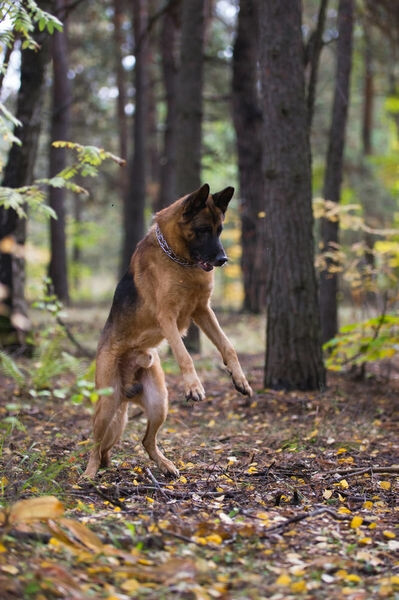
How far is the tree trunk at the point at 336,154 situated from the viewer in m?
11.4

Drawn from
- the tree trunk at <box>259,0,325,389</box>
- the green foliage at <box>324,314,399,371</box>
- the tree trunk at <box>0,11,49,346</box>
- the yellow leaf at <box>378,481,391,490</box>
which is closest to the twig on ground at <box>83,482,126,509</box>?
the yellow leaf at <box>378,481,391,490</box>

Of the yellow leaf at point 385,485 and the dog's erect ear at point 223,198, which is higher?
the dog's erect ear at point 223,198

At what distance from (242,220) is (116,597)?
16.8 metres

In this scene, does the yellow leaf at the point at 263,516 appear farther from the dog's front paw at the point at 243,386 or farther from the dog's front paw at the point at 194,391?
the dog's front paw at the point at 243,386

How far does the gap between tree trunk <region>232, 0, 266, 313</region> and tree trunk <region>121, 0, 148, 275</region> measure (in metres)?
2.71

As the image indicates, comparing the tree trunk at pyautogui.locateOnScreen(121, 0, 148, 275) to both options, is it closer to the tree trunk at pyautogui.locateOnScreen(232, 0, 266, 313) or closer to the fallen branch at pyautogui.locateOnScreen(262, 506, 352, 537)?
the tree trunk at pyautogui.locateOnScreen(232, 0, 266, 313)

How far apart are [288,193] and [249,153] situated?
10.7 m

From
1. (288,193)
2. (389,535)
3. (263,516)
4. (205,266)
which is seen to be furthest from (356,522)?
(288,193)

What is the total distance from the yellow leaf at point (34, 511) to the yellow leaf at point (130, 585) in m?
0.61

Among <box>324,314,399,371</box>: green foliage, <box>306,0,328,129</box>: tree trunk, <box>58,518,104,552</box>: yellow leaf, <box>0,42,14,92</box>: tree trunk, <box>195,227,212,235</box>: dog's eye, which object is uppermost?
<box>306,0,328,129</box>: tree trunk

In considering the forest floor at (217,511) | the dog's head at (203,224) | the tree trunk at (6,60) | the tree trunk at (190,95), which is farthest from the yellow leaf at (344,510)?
the tree trunk at (190,95)

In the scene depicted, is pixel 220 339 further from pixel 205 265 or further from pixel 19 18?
pixel 19 18

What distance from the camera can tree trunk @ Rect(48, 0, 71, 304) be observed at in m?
19.1

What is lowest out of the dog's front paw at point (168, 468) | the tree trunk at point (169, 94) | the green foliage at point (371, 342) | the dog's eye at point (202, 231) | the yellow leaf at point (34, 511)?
the dog's front paw at point (168, 468)
